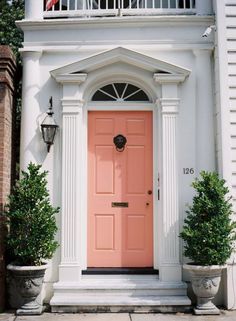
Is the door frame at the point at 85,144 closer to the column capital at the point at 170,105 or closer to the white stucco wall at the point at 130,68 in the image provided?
the column capital at the point at 170,105

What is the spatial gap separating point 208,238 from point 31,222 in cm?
219

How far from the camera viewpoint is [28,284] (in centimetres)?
525

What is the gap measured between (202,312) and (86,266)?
170 centimetres

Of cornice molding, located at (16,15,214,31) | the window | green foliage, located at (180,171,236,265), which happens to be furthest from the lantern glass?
green foliage, located at (180,171,236,265)

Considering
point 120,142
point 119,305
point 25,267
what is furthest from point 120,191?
point 25,267

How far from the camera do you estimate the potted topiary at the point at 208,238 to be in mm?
5203

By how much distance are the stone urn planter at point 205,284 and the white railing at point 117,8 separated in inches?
143

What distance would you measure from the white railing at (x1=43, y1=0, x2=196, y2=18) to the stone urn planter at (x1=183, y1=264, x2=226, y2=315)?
363 centimetres

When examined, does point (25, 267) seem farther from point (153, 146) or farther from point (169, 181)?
point (153, 146)

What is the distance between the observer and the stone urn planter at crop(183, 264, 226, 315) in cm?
523

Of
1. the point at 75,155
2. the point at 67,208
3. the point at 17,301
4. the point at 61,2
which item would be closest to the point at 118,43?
the point at 61,2

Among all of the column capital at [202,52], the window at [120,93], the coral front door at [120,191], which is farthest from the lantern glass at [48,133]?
the column capital at [202,52]

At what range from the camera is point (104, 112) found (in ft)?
20.4

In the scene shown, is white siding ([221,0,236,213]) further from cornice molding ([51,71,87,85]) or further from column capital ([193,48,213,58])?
cornice molding ([51,71,87,85])
